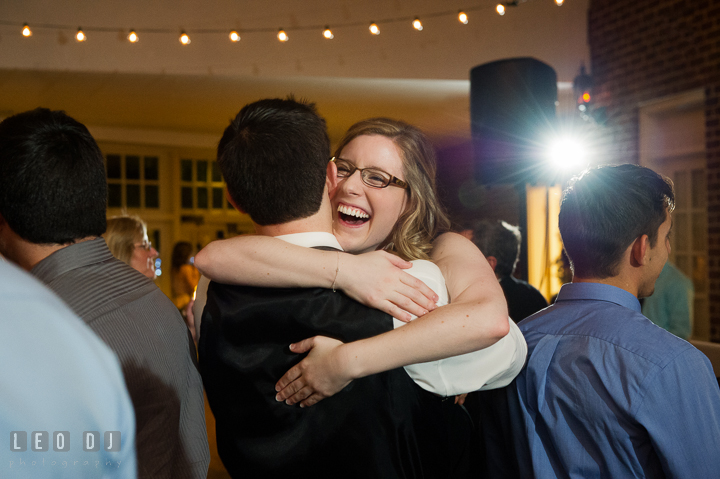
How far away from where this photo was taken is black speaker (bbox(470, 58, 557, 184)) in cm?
396

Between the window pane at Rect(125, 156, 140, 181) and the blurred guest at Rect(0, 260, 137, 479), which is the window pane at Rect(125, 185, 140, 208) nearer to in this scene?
the window pane at Rect(125, 156, 140, 181)

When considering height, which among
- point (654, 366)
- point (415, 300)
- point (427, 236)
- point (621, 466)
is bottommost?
point (621, 466)

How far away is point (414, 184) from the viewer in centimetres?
153

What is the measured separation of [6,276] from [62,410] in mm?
174

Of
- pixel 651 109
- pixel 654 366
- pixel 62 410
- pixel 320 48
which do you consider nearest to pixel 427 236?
pixel 654 366

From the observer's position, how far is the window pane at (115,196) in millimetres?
8023

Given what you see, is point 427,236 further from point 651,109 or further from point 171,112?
point 171,112

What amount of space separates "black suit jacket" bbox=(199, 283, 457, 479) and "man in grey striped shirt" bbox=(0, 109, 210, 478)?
12 centimetres

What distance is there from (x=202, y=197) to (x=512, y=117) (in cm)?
600

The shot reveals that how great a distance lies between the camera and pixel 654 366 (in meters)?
1.04

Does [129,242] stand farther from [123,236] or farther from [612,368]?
[612,368]

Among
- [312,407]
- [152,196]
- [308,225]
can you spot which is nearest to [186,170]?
[152,196]

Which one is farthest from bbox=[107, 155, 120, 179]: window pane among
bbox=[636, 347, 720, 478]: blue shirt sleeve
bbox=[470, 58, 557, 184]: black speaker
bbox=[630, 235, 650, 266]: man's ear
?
bbox=[636, 347, 720, 478]: blue shirt sleeve

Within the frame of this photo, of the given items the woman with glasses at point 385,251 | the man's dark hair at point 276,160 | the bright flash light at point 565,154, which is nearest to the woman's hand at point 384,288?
the woman with glasses at point 385,251
